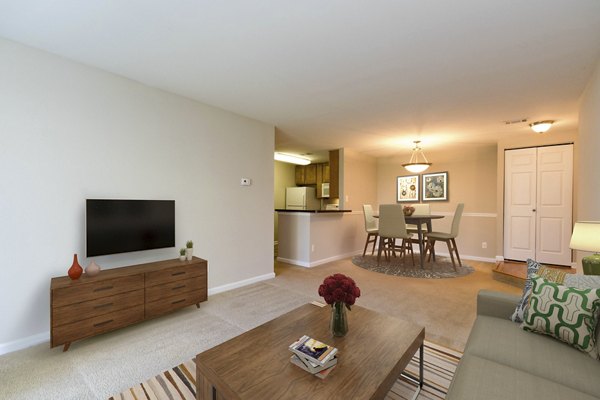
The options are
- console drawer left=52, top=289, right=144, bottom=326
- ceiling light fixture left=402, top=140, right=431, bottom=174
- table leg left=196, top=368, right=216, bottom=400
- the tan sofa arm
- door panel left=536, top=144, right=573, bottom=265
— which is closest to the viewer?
table leg left=196, top=368, right=216, bottom=400

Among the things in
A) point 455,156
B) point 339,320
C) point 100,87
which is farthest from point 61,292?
point 455,156

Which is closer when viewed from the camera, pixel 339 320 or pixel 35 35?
pixel 339 320

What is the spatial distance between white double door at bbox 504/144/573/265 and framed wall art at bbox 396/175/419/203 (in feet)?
5.80

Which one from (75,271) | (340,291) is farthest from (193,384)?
(75,271)

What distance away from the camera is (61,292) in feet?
6.45

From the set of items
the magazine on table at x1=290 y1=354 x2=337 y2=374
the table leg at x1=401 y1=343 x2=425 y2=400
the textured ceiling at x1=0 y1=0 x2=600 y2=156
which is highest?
the textured ceiling at x1=0 y1=0 x2=600 y2=156

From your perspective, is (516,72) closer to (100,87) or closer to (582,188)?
(582,188)

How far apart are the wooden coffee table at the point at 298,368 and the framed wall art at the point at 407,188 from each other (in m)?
5.12

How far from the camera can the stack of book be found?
1222mm

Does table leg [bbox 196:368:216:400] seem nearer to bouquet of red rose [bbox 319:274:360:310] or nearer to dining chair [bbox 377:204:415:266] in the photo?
bouquet of red rose [bbox 319:274:360:310]

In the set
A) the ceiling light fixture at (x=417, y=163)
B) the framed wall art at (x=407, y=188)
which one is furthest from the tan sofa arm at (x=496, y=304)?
the framed wall art at (x=407, y=188)

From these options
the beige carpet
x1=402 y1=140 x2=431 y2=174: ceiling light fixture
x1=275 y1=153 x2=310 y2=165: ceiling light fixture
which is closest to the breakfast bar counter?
the beige carpet

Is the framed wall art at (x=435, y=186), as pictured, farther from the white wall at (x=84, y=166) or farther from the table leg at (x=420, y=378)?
the table leg at (x=420, y=378)

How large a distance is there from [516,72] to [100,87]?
3.84 meters
